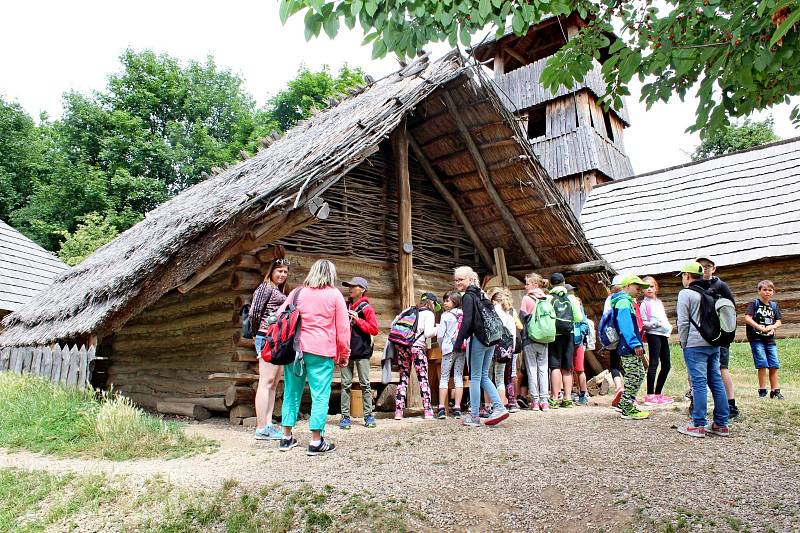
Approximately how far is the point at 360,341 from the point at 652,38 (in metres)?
4.40

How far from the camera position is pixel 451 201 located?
415 inches

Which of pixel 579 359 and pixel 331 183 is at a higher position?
pixel 331 183

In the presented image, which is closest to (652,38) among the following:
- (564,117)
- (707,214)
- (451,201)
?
(451,201)

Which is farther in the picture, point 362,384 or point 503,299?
point 503,299

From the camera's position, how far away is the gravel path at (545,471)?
357 cm

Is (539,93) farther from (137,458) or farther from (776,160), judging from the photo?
(137,458)

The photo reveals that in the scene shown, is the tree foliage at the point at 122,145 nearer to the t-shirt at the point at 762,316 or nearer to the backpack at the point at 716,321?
the t-shirt at the point at 762,316

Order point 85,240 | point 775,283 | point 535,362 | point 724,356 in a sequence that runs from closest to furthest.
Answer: point 724,356 < point 535,362 < point 775,283 < point 85,240

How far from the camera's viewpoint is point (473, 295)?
646 cm

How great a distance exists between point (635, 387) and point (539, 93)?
20335mm

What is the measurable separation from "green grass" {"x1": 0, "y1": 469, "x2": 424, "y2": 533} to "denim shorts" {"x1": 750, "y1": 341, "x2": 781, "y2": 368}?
20.7 ft

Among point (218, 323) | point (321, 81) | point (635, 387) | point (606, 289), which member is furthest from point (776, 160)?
point (321, 81)

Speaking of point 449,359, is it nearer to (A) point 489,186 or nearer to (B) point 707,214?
(A) point 489,186

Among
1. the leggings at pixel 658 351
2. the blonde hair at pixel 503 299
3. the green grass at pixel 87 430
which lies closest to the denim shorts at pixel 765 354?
the leggings at pixel 658 351
